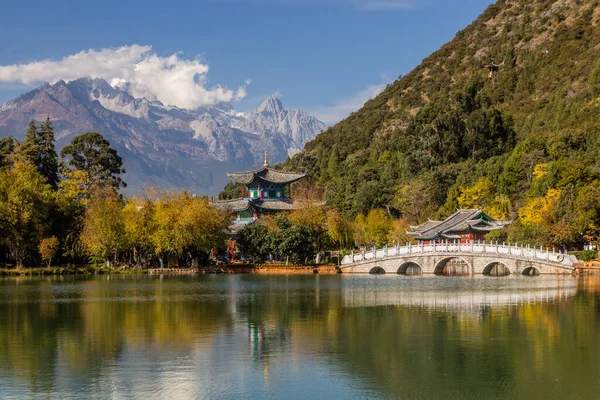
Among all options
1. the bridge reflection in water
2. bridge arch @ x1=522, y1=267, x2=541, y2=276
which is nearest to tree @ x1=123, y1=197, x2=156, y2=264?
the bridge reflection in water

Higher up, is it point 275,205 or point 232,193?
point 232,193

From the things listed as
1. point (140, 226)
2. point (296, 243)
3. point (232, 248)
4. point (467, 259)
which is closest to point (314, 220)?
point (296, 243)

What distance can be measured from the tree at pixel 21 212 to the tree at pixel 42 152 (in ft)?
57.9

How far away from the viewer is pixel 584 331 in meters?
24.0

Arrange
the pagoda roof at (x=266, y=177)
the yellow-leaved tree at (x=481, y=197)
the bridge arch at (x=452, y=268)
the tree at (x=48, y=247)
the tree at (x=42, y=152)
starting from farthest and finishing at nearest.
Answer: the pagoda roof at (x=266, y=177) < the tree at (x=42, y=152) < the yellow-leaved tree at (x=481, y=197) < the tree at (x=48, y=247) < the bridge arch at (x=452, y=268)

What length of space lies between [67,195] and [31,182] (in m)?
7.16

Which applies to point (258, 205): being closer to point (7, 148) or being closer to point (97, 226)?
point (97, 226)

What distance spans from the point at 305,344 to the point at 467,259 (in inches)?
1274

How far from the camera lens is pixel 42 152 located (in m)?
77.6

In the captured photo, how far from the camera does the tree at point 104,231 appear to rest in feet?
185

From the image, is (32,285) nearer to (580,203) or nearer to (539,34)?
(580,203)

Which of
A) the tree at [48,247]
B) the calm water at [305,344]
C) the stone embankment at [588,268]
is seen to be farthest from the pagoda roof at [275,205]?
the calm water at [305,344]

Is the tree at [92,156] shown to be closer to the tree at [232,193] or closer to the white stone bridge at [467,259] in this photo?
the tree at [232,193]

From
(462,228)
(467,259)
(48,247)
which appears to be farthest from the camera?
(462,228)
